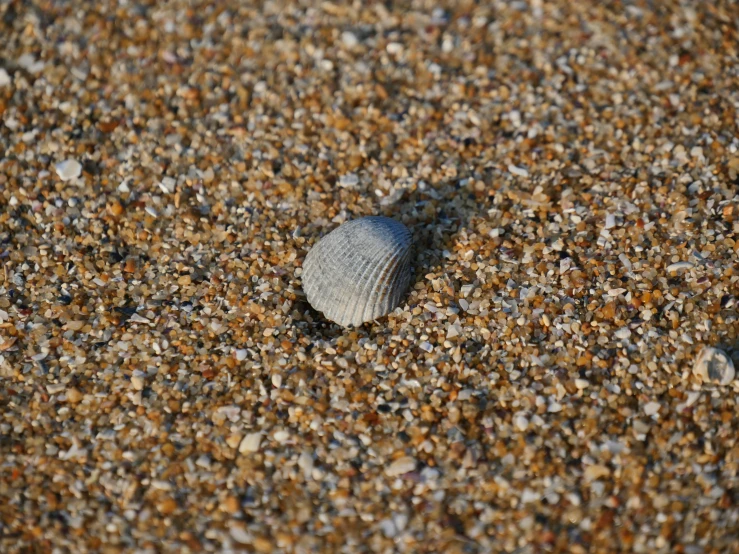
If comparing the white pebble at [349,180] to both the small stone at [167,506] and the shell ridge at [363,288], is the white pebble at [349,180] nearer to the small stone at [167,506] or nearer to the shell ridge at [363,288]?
the shell ridge at [363,288]

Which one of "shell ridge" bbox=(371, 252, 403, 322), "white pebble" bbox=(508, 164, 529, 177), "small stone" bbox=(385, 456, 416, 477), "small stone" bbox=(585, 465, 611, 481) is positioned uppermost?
"white pebble" bbox=(508, 164, 529, 177)

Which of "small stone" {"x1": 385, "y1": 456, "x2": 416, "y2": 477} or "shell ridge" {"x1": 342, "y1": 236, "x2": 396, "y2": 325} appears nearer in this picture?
"small stone" {"x1": 385, "y1": 456, "x2": 416, "y2": 477}

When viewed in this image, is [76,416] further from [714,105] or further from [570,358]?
[714,105]

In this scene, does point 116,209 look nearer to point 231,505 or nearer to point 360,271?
point 360,271

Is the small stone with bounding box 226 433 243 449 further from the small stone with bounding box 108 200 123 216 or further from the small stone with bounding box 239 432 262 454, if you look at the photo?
the small stone with bounding box 108 200 123 216

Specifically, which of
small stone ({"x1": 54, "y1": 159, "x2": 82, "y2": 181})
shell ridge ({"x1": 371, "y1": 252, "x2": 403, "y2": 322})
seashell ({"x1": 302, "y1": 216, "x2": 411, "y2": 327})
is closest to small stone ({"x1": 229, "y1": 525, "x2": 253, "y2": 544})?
seashell ({"x1": 302, "y1": 216, "x2": 411, "y2": 327})

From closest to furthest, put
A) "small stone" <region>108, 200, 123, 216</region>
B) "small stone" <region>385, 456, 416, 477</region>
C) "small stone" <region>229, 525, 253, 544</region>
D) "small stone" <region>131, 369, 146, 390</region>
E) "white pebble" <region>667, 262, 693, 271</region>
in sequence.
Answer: "small stone" <region>229, 525, 253, 544</region>
"small stone" <region>385, 456, 416, 477</region>
"small stone" <region>131, 369, 146, 390</region>
"white pebble" <region>667, 262, 693, 271</region>
"small stone" <region>108, 200, 123, 216</region>
